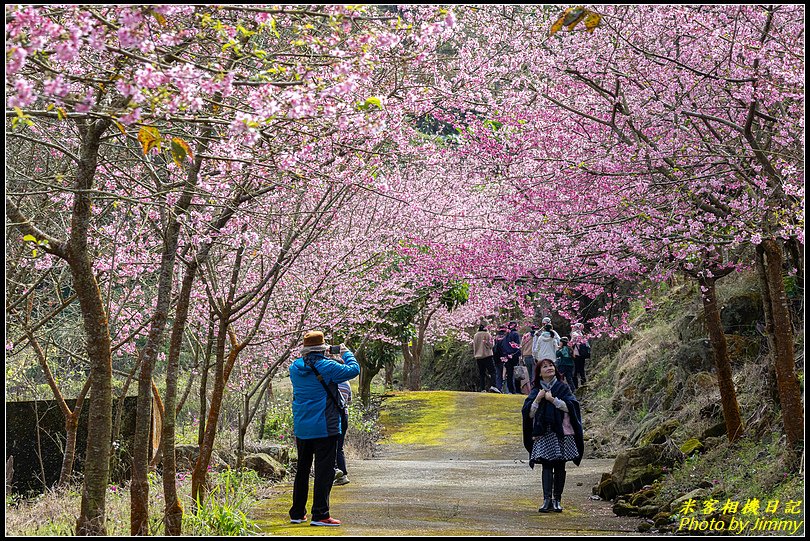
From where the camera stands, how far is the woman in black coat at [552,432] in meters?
9.17

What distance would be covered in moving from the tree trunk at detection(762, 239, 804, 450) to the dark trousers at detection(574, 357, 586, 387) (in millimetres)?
13058

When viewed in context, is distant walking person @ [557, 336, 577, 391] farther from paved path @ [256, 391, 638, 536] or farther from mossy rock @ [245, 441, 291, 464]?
mossy rock @ [245, 441, 291, 464]

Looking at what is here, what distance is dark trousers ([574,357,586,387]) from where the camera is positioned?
2169cm

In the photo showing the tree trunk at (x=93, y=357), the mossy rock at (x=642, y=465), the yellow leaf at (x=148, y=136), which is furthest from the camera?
the mossy rock at (x=642, y=465)

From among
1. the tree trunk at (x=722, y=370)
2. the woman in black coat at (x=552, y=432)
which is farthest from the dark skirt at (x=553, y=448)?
the tree trunk at (x=722, y=370)

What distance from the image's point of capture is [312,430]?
26.9 ft

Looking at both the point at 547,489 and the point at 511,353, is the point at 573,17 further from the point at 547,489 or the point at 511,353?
the point at 511,353

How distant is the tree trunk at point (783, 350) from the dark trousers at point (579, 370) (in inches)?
514

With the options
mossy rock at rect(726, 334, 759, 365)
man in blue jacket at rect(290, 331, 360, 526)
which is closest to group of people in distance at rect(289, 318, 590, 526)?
man in blue jacket at rect(290, 331, 360, 526)

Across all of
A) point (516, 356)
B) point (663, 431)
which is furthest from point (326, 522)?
point (516, 356)

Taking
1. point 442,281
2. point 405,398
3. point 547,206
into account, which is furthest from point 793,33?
point 405,398

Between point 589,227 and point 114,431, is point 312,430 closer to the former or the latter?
point 114,431

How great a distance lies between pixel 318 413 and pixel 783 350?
174 inches

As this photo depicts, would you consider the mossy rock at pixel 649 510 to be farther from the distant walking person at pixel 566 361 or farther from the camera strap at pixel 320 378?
the distant walking person at pixel 566 361
